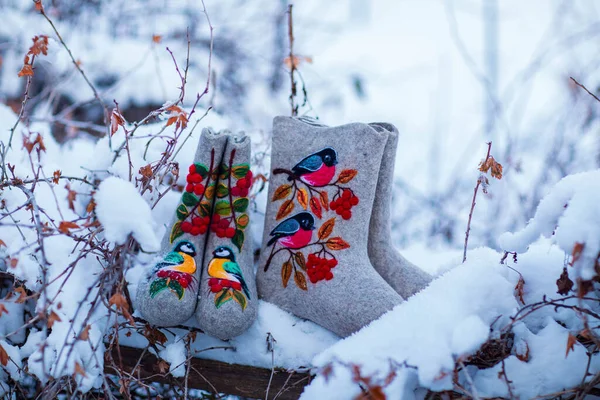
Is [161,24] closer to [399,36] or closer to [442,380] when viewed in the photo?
[399,36]

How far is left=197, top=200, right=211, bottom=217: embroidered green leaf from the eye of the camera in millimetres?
1074

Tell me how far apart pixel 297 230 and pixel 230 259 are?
0.15 m

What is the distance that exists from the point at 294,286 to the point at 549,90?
15.9ft

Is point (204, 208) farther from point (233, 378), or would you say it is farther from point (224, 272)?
point (233, 378)

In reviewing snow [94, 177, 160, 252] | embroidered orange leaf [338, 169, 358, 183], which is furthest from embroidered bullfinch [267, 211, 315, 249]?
Answer: snow [94, 177, 160, 252]

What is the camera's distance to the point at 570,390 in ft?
2.63

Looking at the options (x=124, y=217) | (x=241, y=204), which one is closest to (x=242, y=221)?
(x=241, y=204)

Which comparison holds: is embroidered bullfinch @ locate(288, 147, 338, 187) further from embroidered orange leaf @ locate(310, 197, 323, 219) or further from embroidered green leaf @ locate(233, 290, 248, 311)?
embroidered green leaf @ locate(233, 290, 248, 311)

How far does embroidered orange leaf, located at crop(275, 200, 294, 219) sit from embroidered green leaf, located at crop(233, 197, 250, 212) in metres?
0.08

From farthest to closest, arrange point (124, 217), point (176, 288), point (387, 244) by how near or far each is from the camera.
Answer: point (387, 244) → point (176, 288) → point (124, 217)

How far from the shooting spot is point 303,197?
1.12m

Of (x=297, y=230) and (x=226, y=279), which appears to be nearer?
(x=226, y=279)

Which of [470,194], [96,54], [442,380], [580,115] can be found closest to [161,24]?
[96,54]

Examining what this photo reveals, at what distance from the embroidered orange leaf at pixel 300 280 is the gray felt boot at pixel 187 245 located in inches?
7.9
